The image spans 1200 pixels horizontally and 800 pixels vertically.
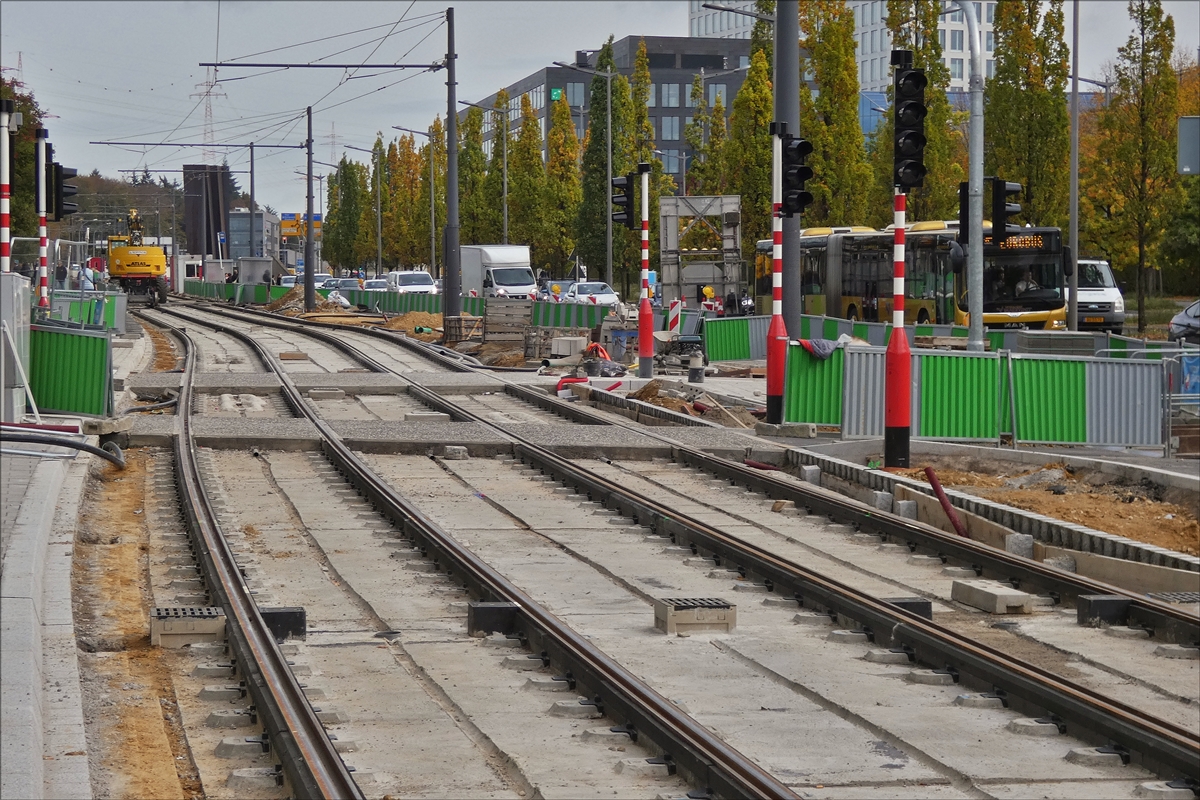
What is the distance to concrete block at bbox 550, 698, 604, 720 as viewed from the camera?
7.76 metres

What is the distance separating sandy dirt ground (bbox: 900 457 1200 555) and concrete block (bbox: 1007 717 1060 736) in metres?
6.23

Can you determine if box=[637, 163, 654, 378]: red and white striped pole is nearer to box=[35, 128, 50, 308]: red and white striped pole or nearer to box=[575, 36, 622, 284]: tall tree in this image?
box=[35, 128, 50, 308]: red and white striped pole

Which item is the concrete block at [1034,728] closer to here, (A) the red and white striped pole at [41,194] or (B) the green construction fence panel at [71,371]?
(B) the green construction fence panel at [71,371]

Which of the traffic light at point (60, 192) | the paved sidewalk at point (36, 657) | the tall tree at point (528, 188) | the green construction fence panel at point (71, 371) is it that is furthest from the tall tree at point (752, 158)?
the paved sidewalk at point (36, 657)

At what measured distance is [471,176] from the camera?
10356 cm

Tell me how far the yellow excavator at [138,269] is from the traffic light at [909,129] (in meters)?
64.2

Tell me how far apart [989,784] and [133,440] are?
561 inches

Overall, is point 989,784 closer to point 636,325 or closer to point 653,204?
point 636,325

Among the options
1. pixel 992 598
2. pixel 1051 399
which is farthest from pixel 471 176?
pixel 992 598

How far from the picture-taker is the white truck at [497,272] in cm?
5825

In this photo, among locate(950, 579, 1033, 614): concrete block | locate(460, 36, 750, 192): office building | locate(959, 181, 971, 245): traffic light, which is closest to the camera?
locate(950, 579, 1033, 614): concrete block

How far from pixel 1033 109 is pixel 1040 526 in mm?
34674

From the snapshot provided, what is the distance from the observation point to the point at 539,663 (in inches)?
348

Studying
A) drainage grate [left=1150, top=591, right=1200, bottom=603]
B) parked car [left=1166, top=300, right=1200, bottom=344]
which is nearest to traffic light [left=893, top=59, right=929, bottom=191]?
drainage grate [left=1150, top=591, right=1200, bottom=603]
